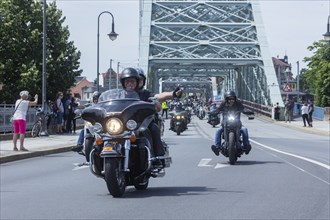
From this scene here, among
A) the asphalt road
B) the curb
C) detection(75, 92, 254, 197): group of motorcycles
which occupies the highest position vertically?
detection(75, 92, 254, 197): group of motorcycles

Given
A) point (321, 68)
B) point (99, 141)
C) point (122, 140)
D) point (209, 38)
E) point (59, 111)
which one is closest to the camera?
point (122, 140)

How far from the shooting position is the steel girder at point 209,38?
7762cm

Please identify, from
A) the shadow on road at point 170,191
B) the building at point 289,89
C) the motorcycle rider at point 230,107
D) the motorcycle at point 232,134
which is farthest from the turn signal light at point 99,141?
the building at point 289,89

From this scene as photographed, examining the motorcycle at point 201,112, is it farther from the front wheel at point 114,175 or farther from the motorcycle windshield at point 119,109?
the motorcycle windshield at point 119,109

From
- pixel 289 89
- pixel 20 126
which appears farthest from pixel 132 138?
pixel 289 89

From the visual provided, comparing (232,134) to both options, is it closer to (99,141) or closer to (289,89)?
(99,141)

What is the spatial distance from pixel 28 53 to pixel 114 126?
3954 cm

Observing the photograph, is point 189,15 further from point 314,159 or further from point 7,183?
point 7,183

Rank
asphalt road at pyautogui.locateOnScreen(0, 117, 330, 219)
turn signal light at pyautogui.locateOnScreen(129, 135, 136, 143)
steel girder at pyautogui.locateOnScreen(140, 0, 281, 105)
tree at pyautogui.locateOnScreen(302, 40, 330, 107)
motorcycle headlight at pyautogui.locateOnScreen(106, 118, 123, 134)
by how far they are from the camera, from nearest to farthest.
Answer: motorcycle headlight at pyautogui.locateOnScreen(106, 118, 123, 134) < turn signal light at pyautogui.locateOnScreen(129, 135, 136, 143) < asphalt road at pyautogui.locateOnScreen(0, 117, 330, 219) < steel girder at pyautogui.locateOnScreen(140, 0, 281, 105) < tree at pyautogui.locateOnScreen(302, 40, 330, 107)

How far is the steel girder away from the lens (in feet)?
255

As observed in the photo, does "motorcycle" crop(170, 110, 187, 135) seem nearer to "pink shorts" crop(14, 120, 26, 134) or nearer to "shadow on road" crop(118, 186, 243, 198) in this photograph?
"pink shorts" crop(14, 120, 26, 134)

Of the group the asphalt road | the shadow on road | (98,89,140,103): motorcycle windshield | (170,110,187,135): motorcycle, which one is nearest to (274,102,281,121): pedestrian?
(170,110,187,135): motorcycle

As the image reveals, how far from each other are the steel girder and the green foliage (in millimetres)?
27785

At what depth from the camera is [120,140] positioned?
8.04m
